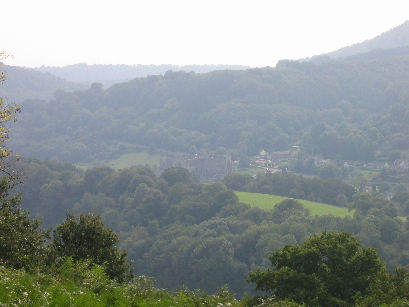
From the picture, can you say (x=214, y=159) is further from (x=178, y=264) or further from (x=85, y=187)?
(x=178, y=264)

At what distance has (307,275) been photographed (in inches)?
875

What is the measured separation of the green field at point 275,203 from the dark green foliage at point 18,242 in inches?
3227

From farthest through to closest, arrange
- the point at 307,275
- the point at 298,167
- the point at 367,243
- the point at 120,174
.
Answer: the point at 298,167, the point at 120,174, the point at 367,243, the point at 307,275

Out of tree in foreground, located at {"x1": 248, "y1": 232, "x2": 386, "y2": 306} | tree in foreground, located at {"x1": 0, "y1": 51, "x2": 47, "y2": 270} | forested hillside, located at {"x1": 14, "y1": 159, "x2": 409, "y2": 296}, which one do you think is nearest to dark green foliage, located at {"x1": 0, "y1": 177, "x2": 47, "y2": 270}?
tree in foreground, located at {"x1": 0, "y1": 51, "x2": 47, "y2": 270}

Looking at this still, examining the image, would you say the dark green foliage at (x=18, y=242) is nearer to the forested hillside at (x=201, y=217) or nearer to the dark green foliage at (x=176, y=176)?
the forested hillside at (x=201, y=217)

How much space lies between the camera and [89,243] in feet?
73.3

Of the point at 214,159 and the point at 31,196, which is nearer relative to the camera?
the point at 31,196

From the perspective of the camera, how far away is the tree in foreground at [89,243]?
21828 millimetres

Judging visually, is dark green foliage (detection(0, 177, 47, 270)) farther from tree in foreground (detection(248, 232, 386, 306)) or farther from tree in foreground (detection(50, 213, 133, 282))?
tree in foreground (detection(248, 232, 386, 306))

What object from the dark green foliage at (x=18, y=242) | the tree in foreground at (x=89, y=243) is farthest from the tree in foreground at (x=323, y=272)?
the dark green foliage at (x=18, y=242)

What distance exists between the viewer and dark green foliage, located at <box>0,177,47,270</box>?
56.5 ft

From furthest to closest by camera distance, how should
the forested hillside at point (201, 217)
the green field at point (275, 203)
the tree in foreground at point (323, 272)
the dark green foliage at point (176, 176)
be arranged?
the dark green foliage at point (176, 176) < the green field at point (275, 203) < the forested hillside at point (201, 217) < the tree in foreground at point (323, 272)

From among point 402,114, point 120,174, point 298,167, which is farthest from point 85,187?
point 402,114

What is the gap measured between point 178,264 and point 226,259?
947cm
